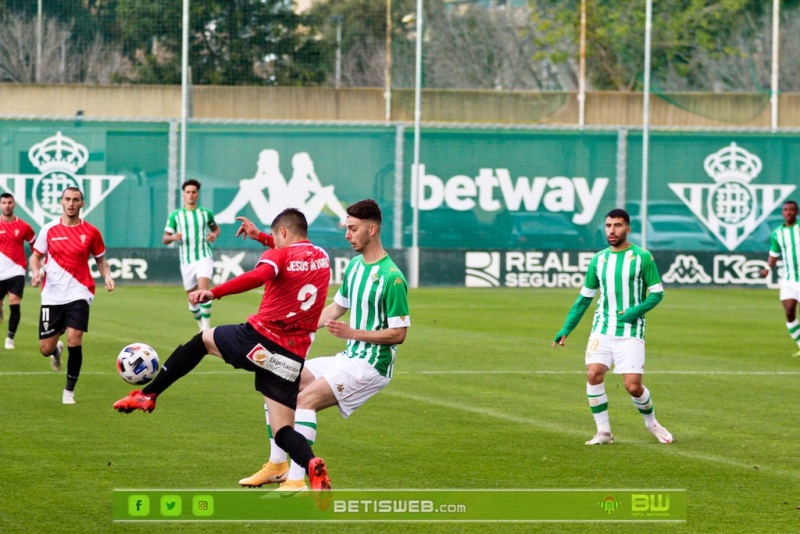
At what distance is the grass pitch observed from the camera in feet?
28.9

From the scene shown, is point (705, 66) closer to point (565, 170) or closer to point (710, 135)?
point (710, 135)

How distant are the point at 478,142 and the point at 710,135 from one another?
18.6 ft

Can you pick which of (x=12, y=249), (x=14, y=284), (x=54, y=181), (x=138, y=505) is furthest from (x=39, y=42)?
(x=138, y=505)

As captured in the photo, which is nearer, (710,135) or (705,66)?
(710,135)

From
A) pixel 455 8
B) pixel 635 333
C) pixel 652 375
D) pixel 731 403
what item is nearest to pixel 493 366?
pixel 652 375

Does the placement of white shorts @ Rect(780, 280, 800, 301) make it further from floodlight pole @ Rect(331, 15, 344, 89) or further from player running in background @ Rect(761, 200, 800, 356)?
floodlight pole @ Rect(331, 15, 344, 89)

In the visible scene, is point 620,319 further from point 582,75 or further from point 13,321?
point 582,75

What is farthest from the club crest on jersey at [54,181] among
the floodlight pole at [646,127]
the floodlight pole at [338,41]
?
the floodlight pole at [646,127]

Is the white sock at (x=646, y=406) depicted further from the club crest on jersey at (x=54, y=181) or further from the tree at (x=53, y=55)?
the tree at (x=53, y=55)

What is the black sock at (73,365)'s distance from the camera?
13.0 meters

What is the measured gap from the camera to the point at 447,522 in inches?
327

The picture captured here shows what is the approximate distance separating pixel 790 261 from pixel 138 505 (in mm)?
13560

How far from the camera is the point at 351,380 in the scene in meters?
8.91

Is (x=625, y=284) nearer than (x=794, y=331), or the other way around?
(x=625, y=284)
